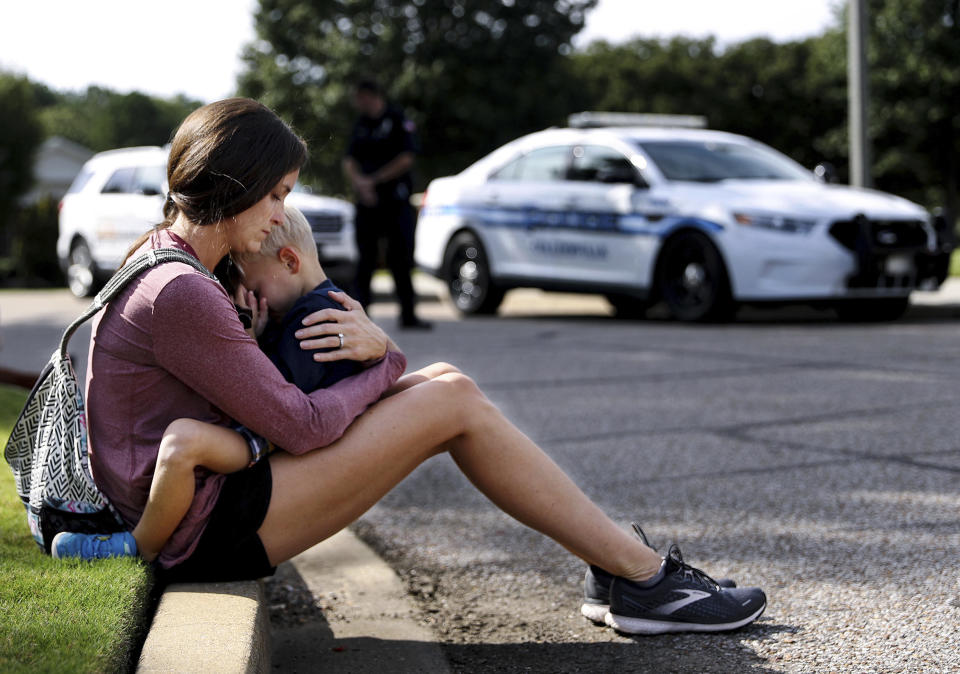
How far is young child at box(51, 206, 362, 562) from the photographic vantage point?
2695 mm

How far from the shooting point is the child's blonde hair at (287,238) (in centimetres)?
304

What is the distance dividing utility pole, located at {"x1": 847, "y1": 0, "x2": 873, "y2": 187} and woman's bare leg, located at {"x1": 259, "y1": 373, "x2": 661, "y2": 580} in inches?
411

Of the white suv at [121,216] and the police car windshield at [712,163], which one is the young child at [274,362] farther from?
the white suv at [121,216]

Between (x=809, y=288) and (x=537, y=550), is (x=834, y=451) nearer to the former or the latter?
(x=537, y=550)

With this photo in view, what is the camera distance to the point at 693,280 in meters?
10.5

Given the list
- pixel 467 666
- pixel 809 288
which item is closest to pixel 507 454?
pixel 467 666

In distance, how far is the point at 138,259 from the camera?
9.18ft

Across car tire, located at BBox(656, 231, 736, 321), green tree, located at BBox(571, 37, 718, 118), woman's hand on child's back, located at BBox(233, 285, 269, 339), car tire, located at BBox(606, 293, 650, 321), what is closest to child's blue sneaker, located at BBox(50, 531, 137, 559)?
woman's hand on child's back, located at BBox(233, 285, 269, 339)

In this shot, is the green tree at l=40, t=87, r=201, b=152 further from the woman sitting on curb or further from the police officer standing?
the woman sitting on curb

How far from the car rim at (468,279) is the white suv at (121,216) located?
262 cm

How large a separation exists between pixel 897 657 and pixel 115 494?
5.72 ft

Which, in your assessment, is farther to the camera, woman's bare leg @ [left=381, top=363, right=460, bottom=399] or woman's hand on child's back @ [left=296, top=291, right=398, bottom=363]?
woman's bare leg @ [left=381, top=363, right=460, bottom=399]

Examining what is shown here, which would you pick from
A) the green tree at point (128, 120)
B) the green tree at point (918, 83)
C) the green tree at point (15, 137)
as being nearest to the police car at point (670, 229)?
the green tree at point (918, 83)

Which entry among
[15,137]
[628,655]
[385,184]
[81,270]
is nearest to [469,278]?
[385,184]
